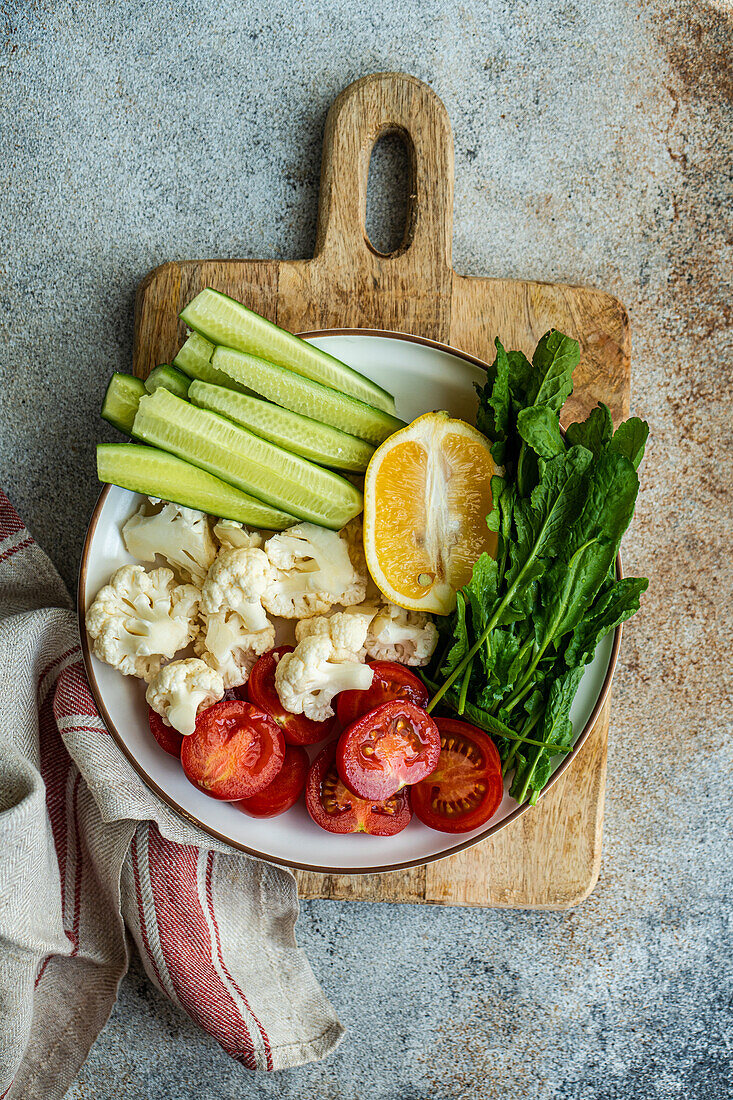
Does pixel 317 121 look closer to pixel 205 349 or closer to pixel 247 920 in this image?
pixel 205 349

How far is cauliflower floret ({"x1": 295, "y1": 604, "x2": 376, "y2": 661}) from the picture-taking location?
151 cm

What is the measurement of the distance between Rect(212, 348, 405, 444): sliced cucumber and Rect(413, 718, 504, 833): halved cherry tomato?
25.3 inches

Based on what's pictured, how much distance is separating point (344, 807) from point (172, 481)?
2.53 ft

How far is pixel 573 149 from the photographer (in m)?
1.91

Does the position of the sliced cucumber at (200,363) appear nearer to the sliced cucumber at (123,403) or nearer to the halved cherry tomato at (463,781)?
the sliced cucumber at (123,403)

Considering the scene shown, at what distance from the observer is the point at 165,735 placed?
1.62m

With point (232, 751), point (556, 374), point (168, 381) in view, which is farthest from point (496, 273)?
point (232, 751)

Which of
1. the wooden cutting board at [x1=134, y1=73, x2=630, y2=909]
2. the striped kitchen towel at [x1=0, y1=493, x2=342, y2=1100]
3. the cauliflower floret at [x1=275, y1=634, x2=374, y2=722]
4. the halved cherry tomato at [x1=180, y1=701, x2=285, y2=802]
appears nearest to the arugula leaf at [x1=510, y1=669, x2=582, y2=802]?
the wooden cutting board at [x1=134, y1=73, x2=630, y2=909]

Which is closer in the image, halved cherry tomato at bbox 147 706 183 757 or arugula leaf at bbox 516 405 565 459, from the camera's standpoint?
arugula leaf at bbox 516 405 565 459

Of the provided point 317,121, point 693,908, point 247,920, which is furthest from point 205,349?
point 693,908

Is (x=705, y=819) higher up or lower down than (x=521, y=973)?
higher up

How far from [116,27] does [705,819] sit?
2.51 meters

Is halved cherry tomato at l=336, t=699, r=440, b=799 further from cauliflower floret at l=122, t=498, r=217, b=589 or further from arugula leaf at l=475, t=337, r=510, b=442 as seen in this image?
arugula leaf at l=475, t=337, r=510, b=442

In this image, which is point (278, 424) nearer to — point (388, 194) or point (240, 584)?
point (240, 584)
